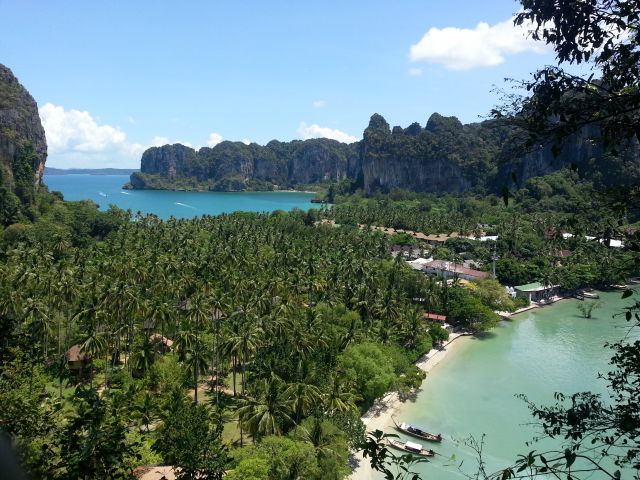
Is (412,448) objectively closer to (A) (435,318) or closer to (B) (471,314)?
(A) (435,318)

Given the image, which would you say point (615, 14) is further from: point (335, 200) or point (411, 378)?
point (335, 200)

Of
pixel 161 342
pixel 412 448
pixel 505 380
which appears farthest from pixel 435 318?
pixel 161 342

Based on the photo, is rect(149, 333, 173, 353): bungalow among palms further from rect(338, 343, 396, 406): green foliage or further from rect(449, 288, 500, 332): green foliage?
rect(449, 288, 500, 332): green foliage

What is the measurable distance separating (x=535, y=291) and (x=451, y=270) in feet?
34.2

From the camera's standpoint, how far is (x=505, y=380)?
122ft

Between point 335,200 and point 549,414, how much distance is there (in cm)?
18000

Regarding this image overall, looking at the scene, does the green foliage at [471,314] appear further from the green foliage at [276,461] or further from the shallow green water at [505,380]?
the green foliage at [276,461]

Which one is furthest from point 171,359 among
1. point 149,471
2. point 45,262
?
point 45,262

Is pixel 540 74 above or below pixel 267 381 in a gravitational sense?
above

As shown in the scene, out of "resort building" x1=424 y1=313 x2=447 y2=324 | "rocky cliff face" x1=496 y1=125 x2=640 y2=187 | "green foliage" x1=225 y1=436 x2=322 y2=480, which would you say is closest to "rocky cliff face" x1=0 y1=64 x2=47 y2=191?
"resort building" x1=424 y1=313 x2=447 y2=324

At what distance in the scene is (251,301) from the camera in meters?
36.8

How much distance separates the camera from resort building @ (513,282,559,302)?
61406 mm

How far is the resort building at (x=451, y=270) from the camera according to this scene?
6406 centimetres

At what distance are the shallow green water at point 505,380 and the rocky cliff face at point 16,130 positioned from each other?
73.2 meters
